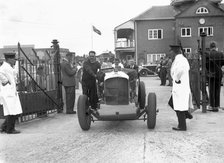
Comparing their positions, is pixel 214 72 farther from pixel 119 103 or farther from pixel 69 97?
pixel 69 97

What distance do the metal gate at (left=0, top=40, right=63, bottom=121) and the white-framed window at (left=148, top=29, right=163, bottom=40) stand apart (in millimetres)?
33399

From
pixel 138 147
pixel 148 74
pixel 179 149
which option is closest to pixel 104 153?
pixel 138 147

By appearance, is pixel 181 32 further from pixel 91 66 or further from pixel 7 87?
pixel 7 87

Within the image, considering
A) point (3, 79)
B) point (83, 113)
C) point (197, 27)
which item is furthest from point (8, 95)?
point (197, 27)

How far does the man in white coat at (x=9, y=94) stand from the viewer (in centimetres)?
696

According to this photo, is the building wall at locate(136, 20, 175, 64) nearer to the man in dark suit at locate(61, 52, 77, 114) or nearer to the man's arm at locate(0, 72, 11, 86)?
the man in dark suit at locate(61, 52, 77, 114)

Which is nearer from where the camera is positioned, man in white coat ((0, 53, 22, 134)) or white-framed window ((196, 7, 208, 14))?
man in white coat ((0, 53, 22, 134))

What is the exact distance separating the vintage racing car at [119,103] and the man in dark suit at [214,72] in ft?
7.13

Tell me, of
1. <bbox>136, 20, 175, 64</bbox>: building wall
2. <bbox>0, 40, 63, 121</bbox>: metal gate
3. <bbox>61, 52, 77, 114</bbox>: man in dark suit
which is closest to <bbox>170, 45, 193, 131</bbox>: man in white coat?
<bbox>0, 40, 63, 121</bbox>: metal gate

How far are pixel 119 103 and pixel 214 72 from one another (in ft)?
10.9

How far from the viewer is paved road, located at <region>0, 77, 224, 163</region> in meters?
5.12

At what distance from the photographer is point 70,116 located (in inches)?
365

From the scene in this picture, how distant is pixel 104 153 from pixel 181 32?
37.4m

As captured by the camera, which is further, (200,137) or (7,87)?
(7,87)
